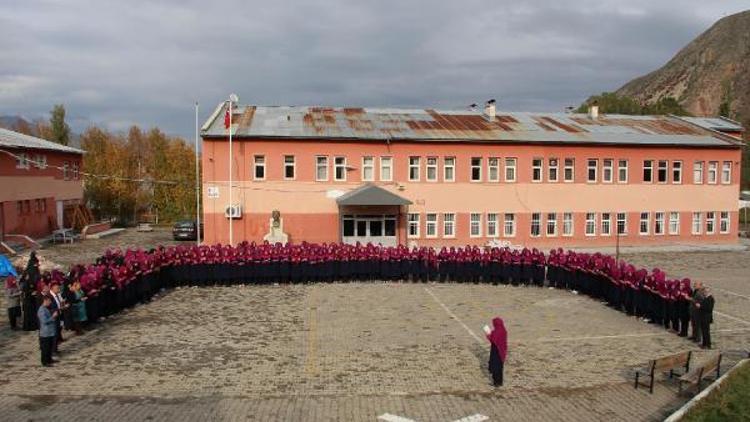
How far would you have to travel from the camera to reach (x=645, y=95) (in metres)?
160

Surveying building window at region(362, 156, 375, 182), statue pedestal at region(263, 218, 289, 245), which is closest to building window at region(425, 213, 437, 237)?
building window at region(362, 156, 375, 182)

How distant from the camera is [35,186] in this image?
3778 cm

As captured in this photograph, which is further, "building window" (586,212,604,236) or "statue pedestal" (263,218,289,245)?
"building window" (586,212,604,236)

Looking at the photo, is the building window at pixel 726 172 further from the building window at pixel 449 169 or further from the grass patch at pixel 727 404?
the grass patch at pixel 727 404

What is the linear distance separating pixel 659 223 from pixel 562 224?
6234 mm

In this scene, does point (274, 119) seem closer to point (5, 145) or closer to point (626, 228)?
point (5, 145)

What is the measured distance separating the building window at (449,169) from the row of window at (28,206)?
23.7 metres

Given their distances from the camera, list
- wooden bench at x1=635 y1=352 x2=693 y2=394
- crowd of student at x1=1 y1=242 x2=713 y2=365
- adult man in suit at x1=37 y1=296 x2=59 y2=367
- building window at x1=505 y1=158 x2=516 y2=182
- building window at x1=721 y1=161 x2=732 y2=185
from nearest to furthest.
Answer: wooden bench at x1=635 y1=352 x2=693 y2=394, adult man in suit at x1=37 y1=296 x2=59 y2=367, crowd of student at x1=1 y1=242 x2=713 y2=365, building window at x1=505 y1=158 x2=516 y2=182, building window at x1=721 y1=161 x2=732 y2=185

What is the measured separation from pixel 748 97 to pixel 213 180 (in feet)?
411

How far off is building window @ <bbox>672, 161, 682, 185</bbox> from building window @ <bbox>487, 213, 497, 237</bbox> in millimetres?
11225

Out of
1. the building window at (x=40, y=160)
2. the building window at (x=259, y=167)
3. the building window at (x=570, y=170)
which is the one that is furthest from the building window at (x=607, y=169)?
the building window at (x=40, y=160)

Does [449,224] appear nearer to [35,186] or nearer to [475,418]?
[475,418]

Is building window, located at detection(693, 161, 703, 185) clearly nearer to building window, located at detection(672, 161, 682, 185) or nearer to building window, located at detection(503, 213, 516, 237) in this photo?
building window, located at detection(672, 161, 682, 185)

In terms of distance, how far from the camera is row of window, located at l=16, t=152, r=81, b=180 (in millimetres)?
35719
